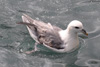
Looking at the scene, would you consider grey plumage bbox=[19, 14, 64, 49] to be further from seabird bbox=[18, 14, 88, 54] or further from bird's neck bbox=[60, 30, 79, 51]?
bird's neck bbox=[60, 30, 79, 51]

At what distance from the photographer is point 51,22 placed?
9.41m

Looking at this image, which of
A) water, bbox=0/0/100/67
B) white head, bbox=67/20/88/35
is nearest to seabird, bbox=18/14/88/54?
white head, bbox=67/20/88/35

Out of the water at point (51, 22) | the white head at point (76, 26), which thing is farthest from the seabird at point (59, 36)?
the water at point (51, 22)

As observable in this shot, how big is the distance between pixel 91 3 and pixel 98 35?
6.00ft

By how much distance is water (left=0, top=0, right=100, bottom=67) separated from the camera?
7.86 metres

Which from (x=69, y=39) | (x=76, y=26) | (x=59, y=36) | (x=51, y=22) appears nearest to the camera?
(x=76, y=26)

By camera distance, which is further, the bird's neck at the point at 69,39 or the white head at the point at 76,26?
the bird's neck at the point at 69,39

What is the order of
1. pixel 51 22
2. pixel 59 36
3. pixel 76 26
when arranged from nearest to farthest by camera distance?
pixel 76 26, pixel 59 36, pixel 51 22

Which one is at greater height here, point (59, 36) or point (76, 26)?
point (76, 26)

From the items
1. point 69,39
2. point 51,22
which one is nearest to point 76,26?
point 69,39

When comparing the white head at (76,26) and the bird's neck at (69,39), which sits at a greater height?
the white head at (76,26)

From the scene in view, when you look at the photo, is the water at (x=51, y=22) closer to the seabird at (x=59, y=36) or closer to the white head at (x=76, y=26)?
the seabird at (x=59, y=36)

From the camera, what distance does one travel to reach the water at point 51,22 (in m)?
7.86

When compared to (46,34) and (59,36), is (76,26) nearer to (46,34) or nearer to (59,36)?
(59,36)
